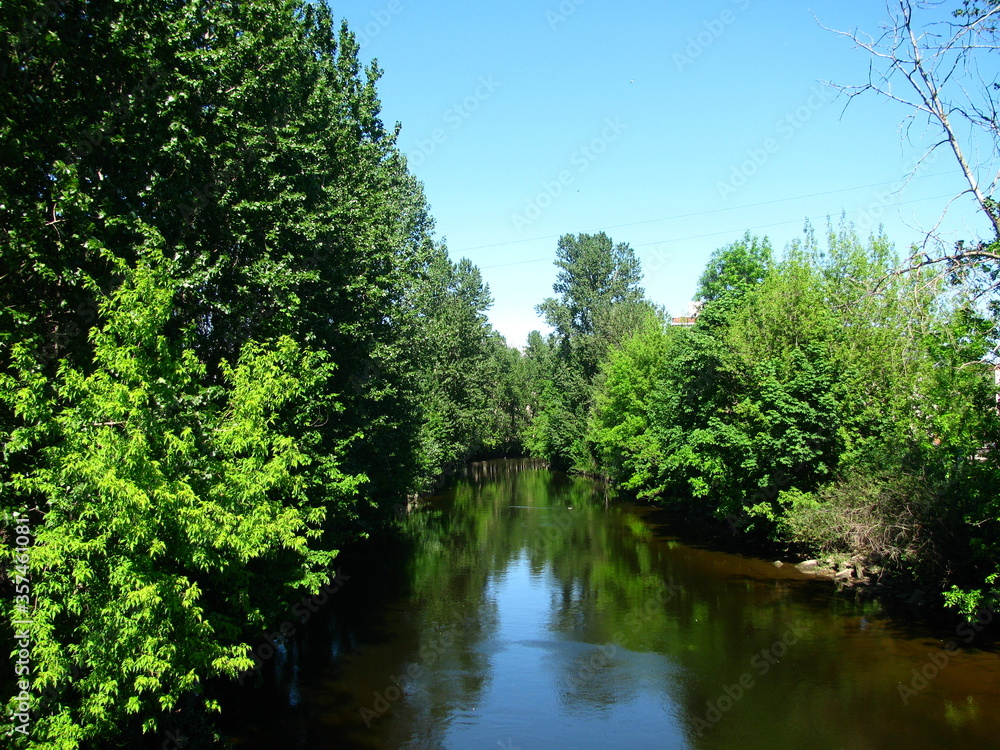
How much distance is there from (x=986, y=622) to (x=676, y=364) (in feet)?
54.3

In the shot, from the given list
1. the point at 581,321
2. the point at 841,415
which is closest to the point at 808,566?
the point at 841,415

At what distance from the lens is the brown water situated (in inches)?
538

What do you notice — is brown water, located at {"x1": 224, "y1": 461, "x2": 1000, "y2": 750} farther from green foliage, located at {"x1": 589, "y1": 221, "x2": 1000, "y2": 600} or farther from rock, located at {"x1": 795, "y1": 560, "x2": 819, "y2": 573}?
green foliage, located at {"x1": 589, "y1": 221, "x2": 1000, "y2": 600}

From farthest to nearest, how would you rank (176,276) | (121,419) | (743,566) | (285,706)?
(743,566), (285,706), (176,276), (121,419)

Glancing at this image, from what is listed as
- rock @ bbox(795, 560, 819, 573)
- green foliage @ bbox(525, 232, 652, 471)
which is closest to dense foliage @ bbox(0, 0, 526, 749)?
rock @ bbox(795, 560, 819, 573)

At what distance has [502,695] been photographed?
611 inches

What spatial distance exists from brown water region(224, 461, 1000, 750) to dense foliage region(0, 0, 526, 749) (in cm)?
278

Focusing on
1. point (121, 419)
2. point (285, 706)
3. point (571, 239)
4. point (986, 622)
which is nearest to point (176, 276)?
point (121, 419)

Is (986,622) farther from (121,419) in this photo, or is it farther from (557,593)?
(121,419)

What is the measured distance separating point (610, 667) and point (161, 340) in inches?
502

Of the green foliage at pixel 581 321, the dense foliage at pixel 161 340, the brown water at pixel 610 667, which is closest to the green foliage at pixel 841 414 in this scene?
the brown water at pixel 610 667

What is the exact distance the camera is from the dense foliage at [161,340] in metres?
8.69

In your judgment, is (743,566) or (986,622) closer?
(986,622)

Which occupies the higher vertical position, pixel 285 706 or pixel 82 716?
pixel 82 716
